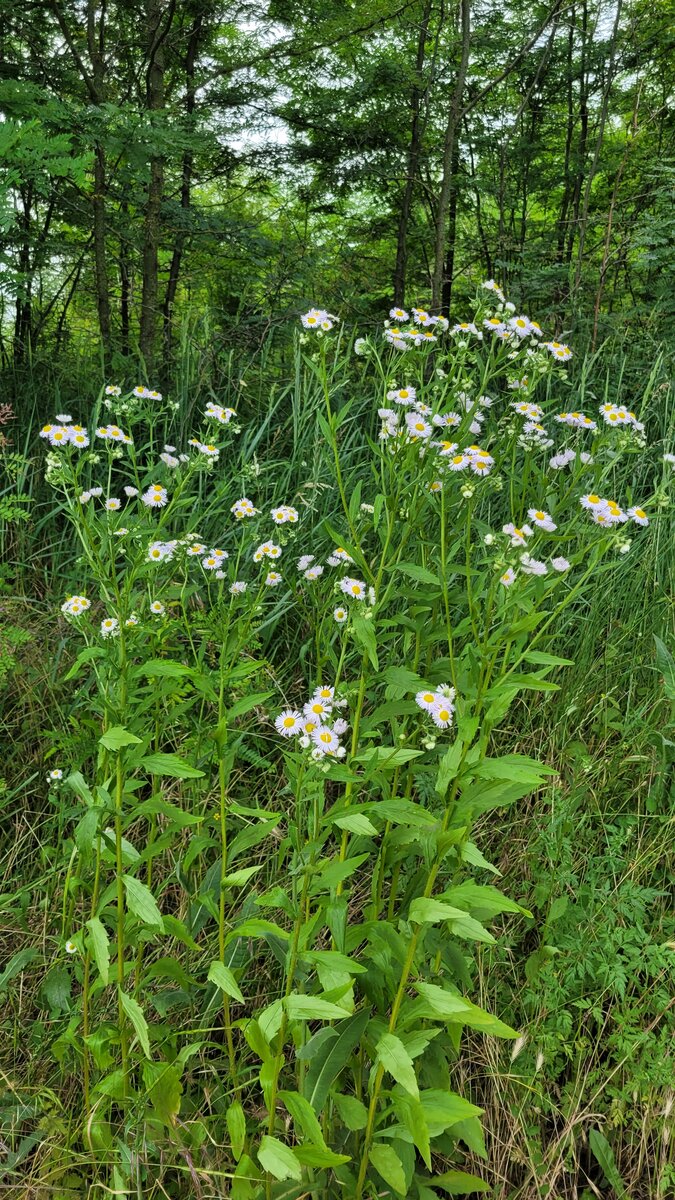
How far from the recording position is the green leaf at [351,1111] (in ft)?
3.74

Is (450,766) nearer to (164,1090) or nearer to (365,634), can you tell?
(365,634)

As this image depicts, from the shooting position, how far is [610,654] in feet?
7.12

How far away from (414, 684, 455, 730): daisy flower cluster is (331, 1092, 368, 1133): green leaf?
0.56 metres

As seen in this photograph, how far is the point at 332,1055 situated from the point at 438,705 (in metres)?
0.53

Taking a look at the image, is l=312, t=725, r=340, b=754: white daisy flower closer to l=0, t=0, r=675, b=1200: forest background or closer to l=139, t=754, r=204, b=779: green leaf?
l=139, t=754, r=204, b=779: green leaf

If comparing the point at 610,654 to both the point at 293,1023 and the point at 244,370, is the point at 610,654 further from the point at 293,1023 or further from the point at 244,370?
the point at 244,370

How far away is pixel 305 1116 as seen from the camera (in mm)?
1015

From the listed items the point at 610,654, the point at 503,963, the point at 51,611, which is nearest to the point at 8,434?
the point at 51,611

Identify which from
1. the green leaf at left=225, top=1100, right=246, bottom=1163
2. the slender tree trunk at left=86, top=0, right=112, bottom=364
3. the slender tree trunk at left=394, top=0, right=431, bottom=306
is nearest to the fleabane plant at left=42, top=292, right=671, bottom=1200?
the green leaf at left=225, top=1100, right=246, bottom=1163

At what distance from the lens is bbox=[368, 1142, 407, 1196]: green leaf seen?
1059mm

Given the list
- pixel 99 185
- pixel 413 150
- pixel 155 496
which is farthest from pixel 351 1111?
pixel 413 150

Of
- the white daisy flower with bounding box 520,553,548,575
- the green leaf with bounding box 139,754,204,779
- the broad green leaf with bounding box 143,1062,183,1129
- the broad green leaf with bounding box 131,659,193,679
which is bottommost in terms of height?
the broad green leaf with bounding box 143,1062,183,1129

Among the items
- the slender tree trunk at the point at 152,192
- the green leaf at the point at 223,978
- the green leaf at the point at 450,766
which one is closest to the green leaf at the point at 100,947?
the green leaf at the point at 223,978

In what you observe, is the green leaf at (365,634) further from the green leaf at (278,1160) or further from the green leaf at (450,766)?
the green leaf at (278,1160)
